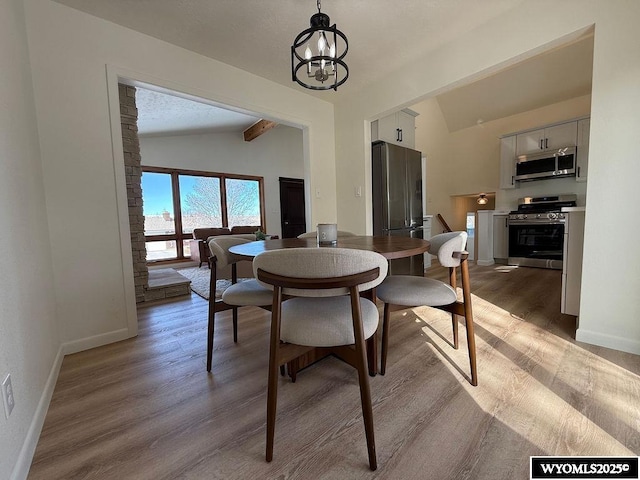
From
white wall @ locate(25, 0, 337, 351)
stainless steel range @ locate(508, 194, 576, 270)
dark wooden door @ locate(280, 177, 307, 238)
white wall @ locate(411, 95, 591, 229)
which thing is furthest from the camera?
dark wooden door @ locate(280, 177, 307, 238)

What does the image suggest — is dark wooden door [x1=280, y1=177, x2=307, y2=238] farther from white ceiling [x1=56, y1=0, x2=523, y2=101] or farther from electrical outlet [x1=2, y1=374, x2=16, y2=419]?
electrical outlet [x1=2, y1=374, x2=16, y2=419]

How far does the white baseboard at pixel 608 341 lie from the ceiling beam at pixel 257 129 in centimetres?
605

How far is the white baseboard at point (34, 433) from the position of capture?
98cm

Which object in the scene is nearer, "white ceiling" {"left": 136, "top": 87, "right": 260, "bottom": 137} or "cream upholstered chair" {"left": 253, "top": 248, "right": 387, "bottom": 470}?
"cream upholstered chair" {"left": 253, "top": 248, "right": 387, "bottom": 470}

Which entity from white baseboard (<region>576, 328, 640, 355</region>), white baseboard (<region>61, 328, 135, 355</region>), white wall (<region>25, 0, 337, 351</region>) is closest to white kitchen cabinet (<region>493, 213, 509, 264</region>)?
white baseboard (<region>576, 328, 640, 355</region>)

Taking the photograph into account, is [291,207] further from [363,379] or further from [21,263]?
[363,379]

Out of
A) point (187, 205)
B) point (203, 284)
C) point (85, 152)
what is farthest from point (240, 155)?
point (85, 152)

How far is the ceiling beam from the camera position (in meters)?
6.19

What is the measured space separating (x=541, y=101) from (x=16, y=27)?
258 inches

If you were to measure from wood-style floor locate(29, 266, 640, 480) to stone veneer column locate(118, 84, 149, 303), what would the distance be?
4.57 ft

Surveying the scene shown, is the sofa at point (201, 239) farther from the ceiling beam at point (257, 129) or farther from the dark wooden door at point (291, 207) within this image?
the ceiling beam at point (257, 129)

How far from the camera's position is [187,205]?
6.64m

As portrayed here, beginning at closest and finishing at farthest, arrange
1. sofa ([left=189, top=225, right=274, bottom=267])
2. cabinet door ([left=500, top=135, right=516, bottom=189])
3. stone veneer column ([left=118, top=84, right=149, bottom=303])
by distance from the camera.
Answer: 1. stone veneer column ([left=118, top=84, right=149, bottom=303])
2. cabinet door ([left=500, top=135, right=516, bottom=189])
3. sofa ([left=189, top=225, right=274, bottom=267])

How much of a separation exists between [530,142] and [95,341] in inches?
249
